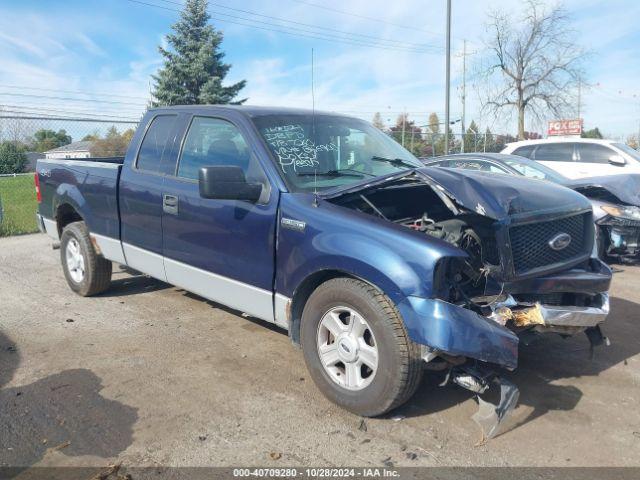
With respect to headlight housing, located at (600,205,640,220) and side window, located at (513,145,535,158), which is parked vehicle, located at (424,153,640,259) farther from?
side window, located at (513,145,535,158)

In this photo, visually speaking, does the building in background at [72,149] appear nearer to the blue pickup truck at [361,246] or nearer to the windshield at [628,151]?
the windshield at [628,151]

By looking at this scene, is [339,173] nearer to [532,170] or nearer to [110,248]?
[110,248]

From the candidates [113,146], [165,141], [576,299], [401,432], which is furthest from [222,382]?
[113,146]

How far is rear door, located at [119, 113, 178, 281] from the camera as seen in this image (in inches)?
189

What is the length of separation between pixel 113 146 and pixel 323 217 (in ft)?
57.1

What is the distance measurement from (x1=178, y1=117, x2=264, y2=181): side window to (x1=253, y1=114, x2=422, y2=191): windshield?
191 millimetres

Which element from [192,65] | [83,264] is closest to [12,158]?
[192,65]

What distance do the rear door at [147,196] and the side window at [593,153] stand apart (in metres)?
9.85

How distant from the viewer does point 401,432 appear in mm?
3268

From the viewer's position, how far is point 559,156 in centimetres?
1203

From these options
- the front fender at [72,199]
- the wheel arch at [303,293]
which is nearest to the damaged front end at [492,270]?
the wheel arch at [303,293]

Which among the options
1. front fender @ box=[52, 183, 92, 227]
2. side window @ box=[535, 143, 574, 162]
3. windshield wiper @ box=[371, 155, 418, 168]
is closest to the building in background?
front fender @ box=[52, 183, 92, 227]

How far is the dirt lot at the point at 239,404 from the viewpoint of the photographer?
3051 mm

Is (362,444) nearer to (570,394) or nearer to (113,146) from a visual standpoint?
(570,394)
